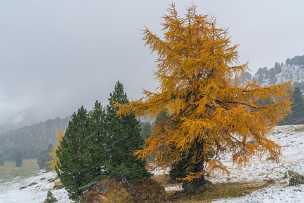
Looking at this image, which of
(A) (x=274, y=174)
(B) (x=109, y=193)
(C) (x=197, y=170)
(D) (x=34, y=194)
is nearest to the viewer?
(B) (x=109, y=193)

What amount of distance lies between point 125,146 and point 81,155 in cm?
538

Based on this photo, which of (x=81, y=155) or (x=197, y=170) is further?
(x=81, y=155)

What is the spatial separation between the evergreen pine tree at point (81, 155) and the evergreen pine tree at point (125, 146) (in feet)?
5.13

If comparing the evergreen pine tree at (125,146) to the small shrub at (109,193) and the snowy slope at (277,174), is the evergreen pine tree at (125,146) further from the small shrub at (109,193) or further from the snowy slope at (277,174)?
the snowy slope at (277,174)

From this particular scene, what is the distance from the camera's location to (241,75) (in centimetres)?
2170

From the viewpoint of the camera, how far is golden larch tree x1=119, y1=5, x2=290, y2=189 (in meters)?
20.3

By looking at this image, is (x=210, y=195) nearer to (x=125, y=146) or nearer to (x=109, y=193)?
(x=109, y=193)

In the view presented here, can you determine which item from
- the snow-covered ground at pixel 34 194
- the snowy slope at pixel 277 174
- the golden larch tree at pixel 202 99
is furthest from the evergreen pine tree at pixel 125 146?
the snow-covered ground at pixel 34 194

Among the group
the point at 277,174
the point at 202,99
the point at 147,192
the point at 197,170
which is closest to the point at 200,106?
the point at 202,99

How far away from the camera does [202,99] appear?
20125mm

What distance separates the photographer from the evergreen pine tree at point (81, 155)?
27.9 meters

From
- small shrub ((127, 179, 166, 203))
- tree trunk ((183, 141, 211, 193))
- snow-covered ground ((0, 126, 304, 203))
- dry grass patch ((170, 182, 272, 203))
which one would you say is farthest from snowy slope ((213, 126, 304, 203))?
small shrub ((127, 179, 166, 203))

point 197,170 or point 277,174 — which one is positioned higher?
point 197,170

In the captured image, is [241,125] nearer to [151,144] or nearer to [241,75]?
[241,75]
